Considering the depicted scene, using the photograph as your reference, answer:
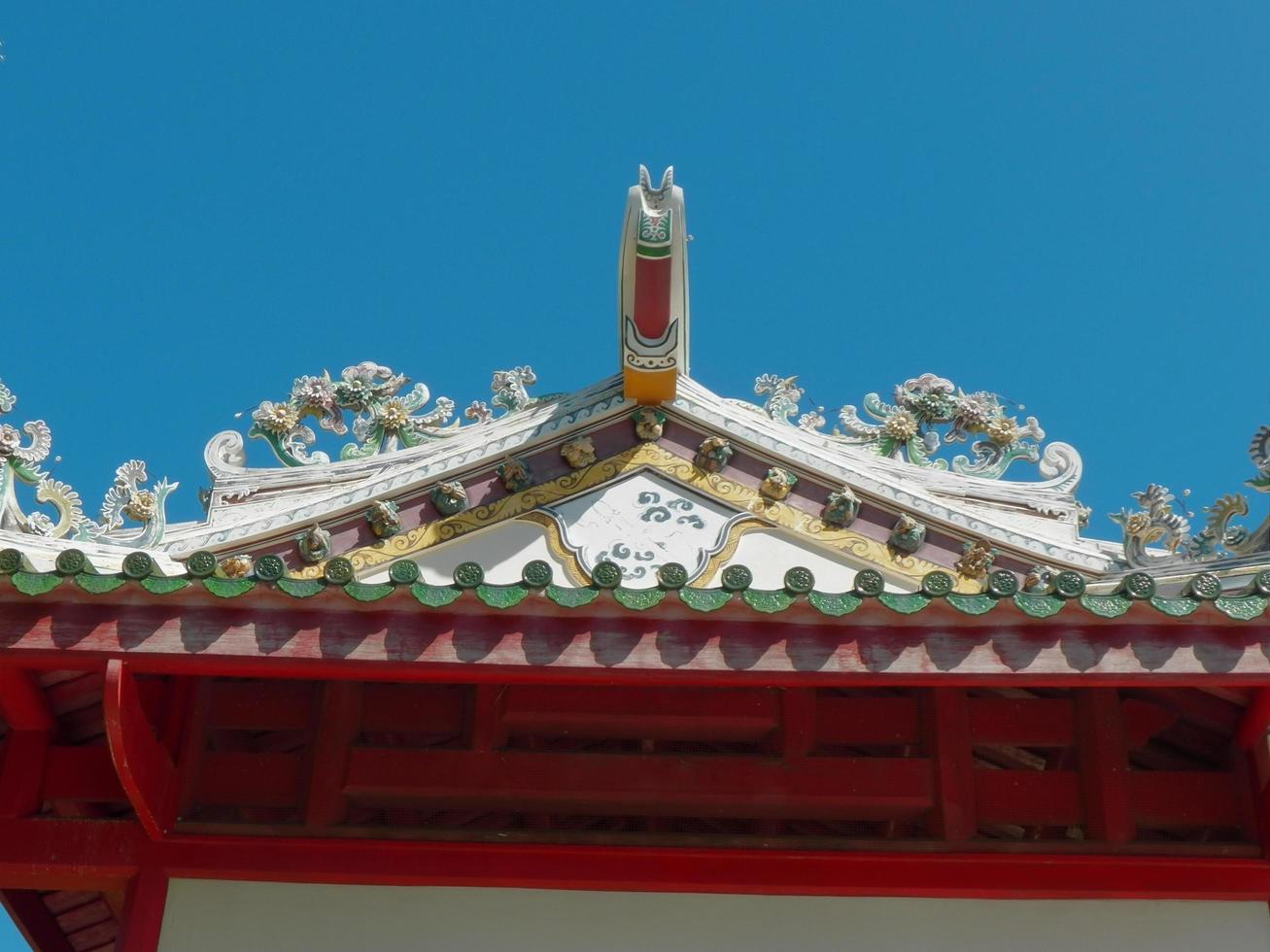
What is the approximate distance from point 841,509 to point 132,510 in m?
2.81

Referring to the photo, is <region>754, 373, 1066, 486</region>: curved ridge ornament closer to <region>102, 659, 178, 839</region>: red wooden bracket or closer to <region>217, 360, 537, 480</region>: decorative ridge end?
<region>217, 360, 537, 480</region>: decorative ridge end

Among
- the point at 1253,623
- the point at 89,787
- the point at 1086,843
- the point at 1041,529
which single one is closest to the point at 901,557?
A: the point at 1041,529

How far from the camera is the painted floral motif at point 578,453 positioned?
7.13 meters

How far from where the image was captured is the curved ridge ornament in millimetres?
7434

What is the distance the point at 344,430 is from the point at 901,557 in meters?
2.44

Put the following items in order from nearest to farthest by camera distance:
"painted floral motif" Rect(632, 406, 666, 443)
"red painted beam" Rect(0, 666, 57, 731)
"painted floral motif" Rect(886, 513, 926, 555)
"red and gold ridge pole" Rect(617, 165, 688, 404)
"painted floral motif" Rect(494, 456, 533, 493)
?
1. "red painted beam" Rect(0, 666, 57, 731)
2. "red and gold ridge pole" Rect(617, 165, 688, 404)
3. "painted floral motif" Rect(886, 513, 926, 555)
4. "painted floral motif" Rect(494, 456, 533, 493)
5. "painted floral motif" Rect(632, 406, 666, 443)

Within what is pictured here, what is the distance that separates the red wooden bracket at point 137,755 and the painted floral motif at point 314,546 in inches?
62.9

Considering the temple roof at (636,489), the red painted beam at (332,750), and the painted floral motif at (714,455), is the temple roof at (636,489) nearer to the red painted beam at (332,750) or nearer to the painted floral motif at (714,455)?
the painted floral motif at (714,455)

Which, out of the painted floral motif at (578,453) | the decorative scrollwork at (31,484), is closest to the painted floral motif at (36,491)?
the decorative scrollwork at (31,484)

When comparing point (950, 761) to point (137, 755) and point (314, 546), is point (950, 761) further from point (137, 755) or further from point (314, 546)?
point (314, 546)

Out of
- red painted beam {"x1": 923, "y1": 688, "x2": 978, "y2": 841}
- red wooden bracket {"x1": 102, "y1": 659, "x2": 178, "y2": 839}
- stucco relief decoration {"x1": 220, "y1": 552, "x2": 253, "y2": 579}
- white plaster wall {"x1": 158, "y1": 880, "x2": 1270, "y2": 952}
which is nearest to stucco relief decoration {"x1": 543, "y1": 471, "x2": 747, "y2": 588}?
stucco relief decoration {"x1": 220, "y1": 552, "x2": 253, "y2": 579}

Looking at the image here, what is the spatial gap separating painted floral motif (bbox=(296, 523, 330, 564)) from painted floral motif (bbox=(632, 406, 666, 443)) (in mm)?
1366

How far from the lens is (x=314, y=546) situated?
677 centimetres

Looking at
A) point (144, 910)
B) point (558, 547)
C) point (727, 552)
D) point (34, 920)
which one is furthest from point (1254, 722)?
point (34, 920)
